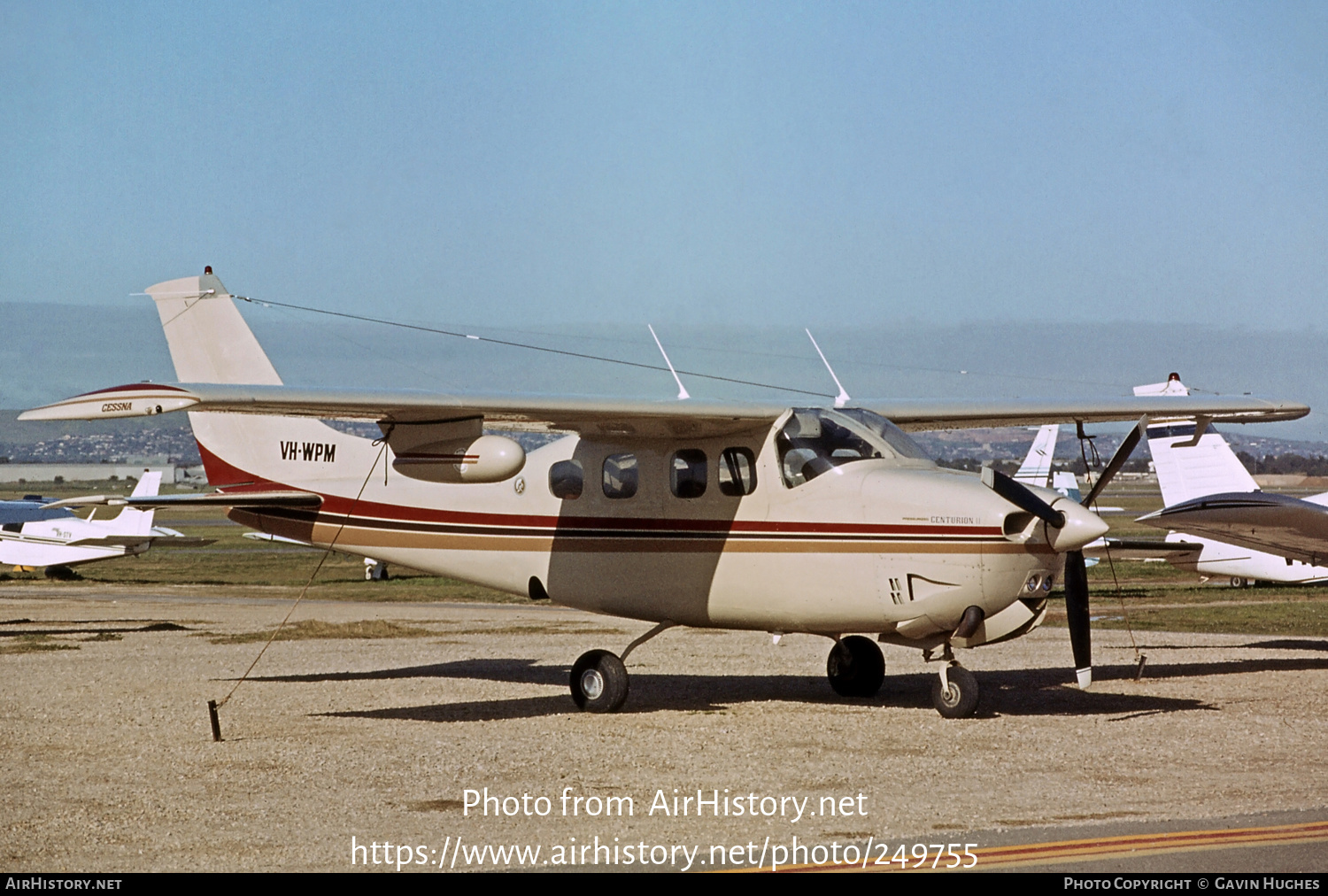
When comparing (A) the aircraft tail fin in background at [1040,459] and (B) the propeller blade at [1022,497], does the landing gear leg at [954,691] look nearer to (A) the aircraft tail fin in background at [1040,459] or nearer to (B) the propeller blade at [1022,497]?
(B) the propeller blade at [1022,497]

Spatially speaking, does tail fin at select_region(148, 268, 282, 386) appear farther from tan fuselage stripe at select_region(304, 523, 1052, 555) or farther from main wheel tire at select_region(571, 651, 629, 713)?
main wheel tire at select_region(571, 651, 629, 713)

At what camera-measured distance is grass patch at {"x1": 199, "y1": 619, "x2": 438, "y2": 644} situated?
22.3m

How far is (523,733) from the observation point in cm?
1201

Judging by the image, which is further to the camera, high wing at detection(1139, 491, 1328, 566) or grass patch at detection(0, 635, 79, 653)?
grass patch at detection(0, 635, 79, 653)

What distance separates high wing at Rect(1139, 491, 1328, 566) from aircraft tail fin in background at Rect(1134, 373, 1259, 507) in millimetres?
5092

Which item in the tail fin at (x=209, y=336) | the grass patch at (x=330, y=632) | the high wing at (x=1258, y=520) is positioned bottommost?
the grass patch at (x=330, y=632)

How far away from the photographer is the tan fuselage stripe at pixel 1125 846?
272 inches

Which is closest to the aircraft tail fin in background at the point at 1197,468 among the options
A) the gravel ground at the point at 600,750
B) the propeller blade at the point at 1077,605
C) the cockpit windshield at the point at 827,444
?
the gravel ground at the point at 600,750

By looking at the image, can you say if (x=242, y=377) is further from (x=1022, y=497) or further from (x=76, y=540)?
(x=76, y=540)

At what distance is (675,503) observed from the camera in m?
13.3

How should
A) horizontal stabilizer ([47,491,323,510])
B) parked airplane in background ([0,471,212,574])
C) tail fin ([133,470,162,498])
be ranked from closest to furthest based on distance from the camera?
1. horizontal stabilizer ([47,491,323,510])
2. tail fin ([133,470,162,498])
3. parked airplane in background ([0,471,212,574])

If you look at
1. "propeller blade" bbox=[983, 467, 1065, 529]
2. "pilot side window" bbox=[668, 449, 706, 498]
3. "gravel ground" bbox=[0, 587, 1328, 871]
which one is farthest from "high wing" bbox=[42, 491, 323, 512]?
"propeller blade" bbox=[983, 467, 1065, 529]

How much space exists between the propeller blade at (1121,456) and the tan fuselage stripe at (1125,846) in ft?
20.4
